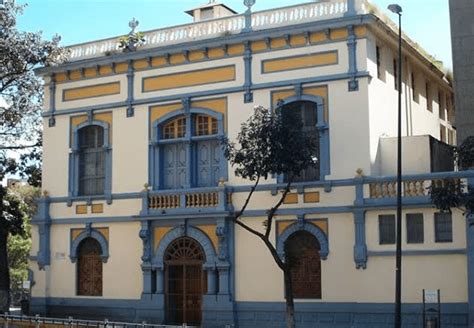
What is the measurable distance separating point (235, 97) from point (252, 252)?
19.3 feet

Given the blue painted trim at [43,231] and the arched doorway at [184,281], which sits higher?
the blue painted trim at [43,231]

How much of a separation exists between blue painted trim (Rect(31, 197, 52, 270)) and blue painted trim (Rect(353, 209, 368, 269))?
13.7m

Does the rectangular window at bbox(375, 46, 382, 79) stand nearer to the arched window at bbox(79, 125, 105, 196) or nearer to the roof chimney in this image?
the roof chimney

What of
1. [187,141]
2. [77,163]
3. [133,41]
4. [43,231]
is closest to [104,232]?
[43,231]

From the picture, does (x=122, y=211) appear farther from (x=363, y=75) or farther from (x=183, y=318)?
(x=363, y=75)

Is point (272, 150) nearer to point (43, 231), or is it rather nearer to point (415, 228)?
point (415, 228)

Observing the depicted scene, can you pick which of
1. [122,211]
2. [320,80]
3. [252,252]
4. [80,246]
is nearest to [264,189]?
[252,252]

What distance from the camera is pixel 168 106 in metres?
31.8

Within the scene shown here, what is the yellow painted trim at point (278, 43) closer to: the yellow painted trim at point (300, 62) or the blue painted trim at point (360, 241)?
the yellow painted trim at point (300, 62)

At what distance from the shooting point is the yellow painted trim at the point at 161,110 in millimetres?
31616

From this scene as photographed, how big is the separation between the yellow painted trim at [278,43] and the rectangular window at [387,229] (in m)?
7.39

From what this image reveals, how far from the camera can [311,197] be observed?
28406 mm

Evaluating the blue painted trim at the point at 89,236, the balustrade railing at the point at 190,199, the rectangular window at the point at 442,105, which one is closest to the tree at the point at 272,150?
the balustrade railing at the point at 190,199

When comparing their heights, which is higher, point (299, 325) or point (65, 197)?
point (65, 197)
